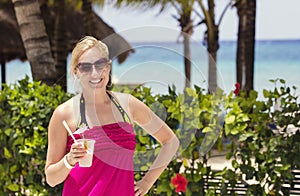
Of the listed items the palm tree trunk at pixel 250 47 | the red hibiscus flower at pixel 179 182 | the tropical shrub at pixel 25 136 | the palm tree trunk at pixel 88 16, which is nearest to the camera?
the red hibiscus flower at pixel 179 182

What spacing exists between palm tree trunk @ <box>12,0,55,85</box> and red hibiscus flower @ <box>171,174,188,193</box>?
177 cm

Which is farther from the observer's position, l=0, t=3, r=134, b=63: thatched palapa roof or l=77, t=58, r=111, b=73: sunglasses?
l=0, t=3, r=134, b=63: thatched palapa roof

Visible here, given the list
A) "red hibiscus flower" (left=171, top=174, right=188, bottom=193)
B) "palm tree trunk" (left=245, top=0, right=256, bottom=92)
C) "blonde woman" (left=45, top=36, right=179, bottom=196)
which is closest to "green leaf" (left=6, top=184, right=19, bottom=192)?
"red hibiscus flower" (left=171, top=174, right=188, bottom=193)

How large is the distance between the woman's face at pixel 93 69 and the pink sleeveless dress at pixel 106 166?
188 mm

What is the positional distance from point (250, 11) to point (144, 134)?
7.69m

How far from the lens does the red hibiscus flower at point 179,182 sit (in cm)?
455

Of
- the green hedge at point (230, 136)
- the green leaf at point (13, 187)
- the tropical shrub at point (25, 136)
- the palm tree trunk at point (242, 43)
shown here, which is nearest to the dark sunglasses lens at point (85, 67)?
the green hedge at point (230, 136)

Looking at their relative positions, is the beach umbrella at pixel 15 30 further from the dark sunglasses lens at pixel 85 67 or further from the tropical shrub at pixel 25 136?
the dark sunglasses lens at pixel 85 67

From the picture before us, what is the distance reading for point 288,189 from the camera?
451 centimetres

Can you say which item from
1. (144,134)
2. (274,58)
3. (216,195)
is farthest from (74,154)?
(274,58)

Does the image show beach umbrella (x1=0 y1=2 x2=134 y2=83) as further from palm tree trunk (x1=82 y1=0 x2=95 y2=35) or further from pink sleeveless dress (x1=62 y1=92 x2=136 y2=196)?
pink sleeveless dress (x1=62 y1=92 x2=136 y2=196)

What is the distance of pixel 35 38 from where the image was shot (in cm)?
570

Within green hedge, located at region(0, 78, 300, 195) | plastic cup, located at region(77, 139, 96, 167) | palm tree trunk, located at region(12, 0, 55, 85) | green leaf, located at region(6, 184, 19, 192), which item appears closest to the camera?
plastic cup, located at region(77, 139, 96, 167)

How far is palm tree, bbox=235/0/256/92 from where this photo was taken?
1142 centimetres
